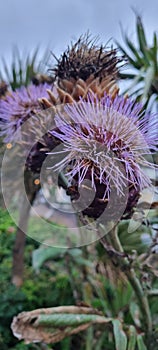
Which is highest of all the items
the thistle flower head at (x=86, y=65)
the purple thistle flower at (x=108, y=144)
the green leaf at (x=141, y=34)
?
the green leaf at (x=141, y=34)

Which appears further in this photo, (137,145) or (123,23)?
(123,23)

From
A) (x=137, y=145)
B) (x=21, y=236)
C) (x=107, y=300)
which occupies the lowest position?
(x=107, y=300)

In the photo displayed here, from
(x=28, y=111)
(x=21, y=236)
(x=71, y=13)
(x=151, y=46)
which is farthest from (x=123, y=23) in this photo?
(x=21, y=236)

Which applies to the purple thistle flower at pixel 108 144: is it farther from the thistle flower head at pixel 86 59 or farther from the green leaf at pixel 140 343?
the green leaf at pixel 140 343

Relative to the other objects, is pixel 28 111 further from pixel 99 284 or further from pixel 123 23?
pixel 99 284

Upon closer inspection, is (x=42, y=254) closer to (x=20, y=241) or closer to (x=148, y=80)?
(x=20, y=241)

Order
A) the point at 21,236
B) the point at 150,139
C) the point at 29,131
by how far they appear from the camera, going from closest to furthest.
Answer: the point at 150,139 → the point at 29,131 → the point at 21,236

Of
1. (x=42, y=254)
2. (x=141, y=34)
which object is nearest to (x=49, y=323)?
(x=42, y=254)

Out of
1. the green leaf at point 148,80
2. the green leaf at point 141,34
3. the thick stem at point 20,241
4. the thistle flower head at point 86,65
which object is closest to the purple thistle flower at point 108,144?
the thistle flower head at point 86,65

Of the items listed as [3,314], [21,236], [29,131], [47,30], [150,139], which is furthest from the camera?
[21,236]
